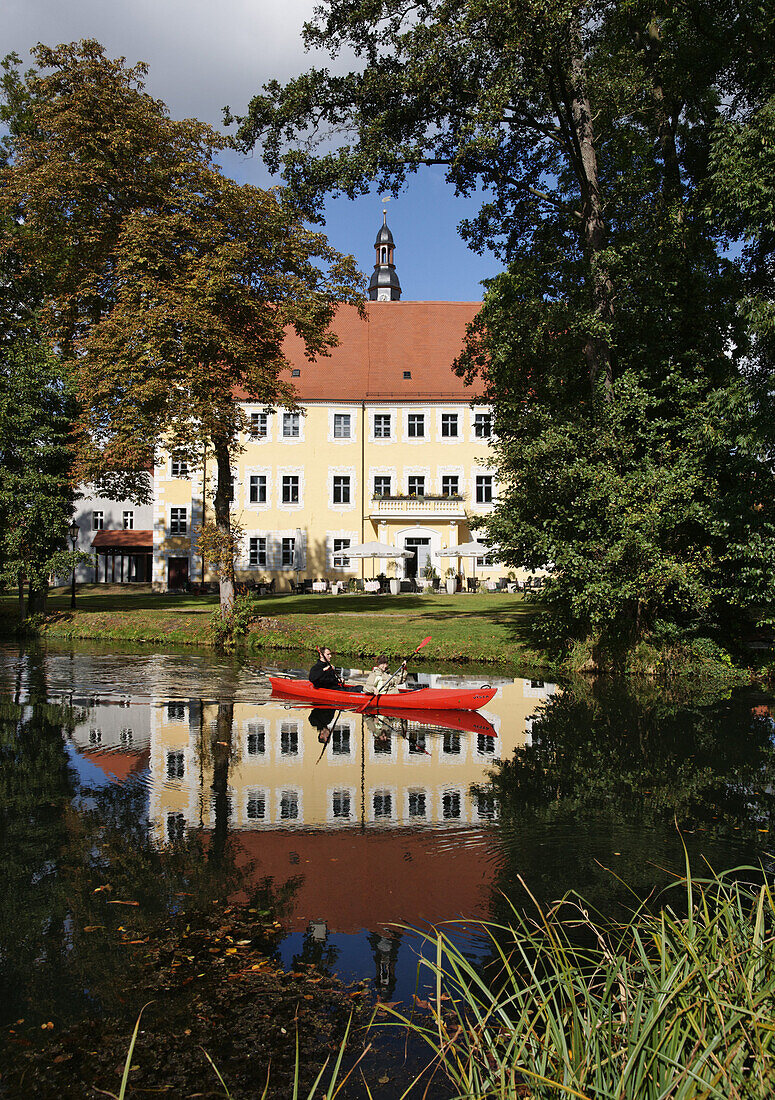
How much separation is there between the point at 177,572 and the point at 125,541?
9.62 meters

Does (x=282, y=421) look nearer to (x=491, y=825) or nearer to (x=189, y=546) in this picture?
(x=189, y=546)

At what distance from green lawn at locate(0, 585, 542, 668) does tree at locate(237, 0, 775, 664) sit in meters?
2.75

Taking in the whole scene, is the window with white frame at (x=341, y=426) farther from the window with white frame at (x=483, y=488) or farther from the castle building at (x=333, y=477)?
the window with white frame at (x=483, y=488)

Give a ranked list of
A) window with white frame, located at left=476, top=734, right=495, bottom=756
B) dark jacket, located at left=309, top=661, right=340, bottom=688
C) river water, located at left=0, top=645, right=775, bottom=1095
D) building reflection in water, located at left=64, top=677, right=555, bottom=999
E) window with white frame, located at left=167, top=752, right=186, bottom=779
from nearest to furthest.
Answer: river water, located at left=0, top=645, right=775, bottom=1095
building reflection in water, located at left=64, top=677, right=555, bottom=999
window with white frame, located at left=167, top=752, right=186, bottom=779
window with white frame, located at left=476, top=734, right=495, bottom=756
dark jacket, located at left=309, top=661, right=340, bottom=688

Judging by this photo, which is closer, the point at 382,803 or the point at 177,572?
the point at 382,803

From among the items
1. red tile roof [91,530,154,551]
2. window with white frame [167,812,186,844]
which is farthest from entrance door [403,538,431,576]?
window with white frame [167,812,186,844]

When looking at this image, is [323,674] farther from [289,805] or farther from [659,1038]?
[659,1038]

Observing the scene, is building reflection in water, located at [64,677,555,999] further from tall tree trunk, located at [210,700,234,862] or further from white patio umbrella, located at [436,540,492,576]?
white patio umbrella, located at [436,540,492,576]

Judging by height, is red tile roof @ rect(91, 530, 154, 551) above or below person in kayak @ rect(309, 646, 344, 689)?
above

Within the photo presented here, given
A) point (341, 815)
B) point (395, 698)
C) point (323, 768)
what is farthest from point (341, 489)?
point (341, 815)

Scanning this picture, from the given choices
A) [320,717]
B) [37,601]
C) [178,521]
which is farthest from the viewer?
[178,521]

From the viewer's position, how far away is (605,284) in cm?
1703

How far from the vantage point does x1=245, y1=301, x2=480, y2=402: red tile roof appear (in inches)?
1626

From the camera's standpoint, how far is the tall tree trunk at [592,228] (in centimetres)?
1639
